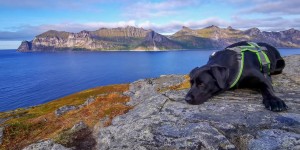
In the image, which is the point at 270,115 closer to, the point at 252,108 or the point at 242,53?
the point at 252,108

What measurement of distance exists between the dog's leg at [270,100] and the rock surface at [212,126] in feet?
0.56

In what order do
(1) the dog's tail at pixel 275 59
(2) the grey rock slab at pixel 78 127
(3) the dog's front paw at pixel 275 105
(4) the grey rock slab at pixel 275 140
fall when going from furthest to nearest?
(1) the dog's tail at pixel 275 59 < (2) the grey rock slab at pixel 78 127 < (3) the dog's front paw at pixel 275 105 < (4) the grey rock slab at pixel 275 140

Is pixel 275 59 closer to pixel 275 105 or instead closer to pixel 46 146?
pixel 275 105

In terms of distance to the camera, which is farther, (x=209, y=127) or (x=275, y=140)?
(x=209, y=127)

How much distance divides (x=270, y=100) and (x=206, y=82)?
2.24 metres

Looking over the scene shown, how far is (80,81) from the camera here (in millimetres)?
159250

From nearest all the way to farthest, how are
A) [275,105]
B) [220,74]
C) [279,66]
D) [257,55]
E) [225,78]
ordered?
1. [275,105]
2. [220,74]
3. [225,78]
4. [257,55]
5. [279,66]

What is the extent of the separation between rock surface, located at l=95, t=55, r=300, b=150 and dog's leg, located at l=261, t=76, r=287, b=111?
0.17 meters

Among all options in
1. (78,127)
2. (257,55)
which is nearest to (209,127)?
(257,55)

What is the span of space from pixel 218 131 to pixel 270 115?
1.93m

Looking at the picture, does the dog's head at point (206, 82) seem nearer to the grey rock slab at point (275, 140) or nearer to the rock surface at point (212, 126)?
the rock surface at point (212, 126)

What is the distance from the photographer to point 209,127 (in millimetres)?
7809

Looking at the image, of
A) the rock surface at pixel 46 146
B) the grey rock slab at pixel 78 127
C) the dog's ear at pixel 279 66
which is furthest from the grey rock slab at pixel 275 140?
the dog's ear at pixel 279 66

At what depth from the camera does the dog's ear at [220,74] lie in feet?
32.4
